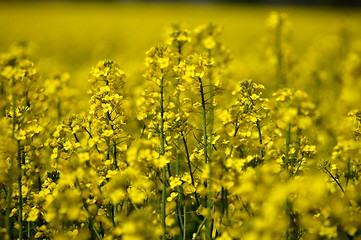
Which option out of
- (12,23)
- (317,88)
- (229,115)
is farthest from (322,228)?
A: (12,23)

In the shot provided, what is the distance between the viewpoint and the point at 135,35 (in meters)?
14.8

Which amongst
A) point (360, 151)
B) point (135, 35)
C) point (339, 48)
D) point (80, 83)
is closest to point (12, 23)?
point (135, 35)

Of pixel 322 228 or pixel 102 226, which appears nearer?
pixel 322 228

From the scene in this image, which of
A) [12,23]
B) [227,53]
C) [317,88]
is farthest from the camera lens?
[12,23]

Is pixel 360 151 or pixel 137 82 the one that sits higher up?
pixel 137 82

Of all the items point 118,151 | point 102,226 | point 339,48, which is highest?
point 339,48

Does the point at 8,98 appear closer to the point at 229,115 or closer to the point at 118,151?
the point at 118,151

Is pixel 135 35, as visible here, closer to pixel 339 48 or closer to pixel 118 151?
pixel 339 48

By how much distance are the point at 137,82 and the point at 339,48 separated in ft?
13.7

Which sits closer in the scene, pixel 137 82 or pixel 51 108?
pixel 51 108

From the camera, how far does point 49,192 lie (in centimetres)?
256

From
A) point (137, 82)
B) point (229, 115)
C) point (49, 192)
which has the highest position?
point (137, 82)

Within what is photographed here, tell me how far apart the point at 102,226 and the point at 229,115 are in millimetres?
1008

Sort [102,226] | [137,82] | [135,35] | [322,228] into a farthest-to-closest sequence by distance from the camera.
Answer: [135,35]
[137,82]
[102,226]
[322,228]
